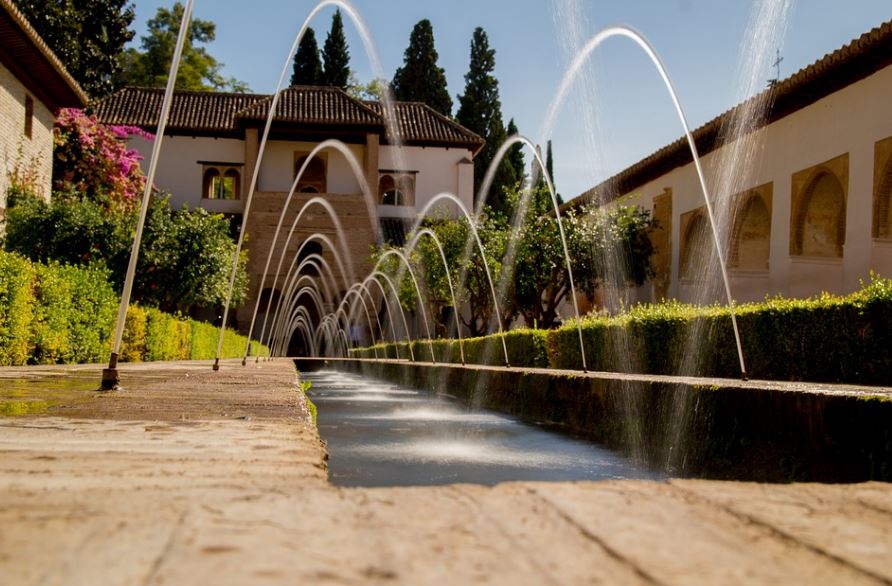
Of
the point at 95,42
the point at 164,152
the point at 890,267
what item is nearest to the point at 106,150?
the point at 95,42

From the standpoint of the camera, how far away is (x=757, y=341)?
32.3 ft

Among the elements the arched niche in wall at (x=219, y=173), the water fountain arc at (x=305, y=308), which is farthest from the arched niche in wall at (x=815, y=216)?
the arched niche in wall at (x=219, y=173)

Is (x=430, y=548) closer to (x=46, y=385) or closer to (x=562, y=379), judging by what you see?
(x=46, y=385)

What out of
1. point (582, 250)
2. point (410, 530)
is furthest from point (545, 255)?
point (410, 530)

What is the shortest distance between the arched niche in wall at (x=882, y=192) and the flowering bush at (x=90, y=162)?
16280mm

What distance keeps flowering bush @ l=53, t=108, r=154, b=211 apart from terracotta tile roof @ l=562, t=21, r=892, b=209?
12.7 metres

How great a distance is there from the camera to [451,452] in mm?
5492

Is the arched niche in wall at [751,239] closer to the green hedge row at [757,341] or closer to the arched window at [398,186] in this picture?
the green hedge row at [757,341]

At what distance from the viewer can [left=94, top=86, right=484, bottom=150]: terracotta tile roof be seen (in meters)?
36.0

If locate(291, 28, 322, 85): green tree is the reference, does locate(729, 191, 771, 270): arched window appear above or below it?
below

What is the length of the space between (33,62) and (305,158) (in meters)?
21.0

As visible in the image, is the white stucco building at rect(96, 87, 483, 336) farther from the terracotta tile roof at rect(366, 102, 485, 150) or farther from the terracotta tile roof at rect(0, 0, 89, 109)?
the terracotta tile roof at rect(0, 0, 89, 109)

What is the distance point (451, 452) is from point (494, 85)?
4256 centimetres

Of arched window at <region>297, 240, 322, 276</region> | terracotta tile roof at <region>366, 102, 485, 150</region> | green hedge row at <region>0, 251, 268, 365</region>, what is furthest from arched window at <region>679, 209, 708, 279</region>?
terracotta tile roof at <region>366, 102, 485, 150</region>
